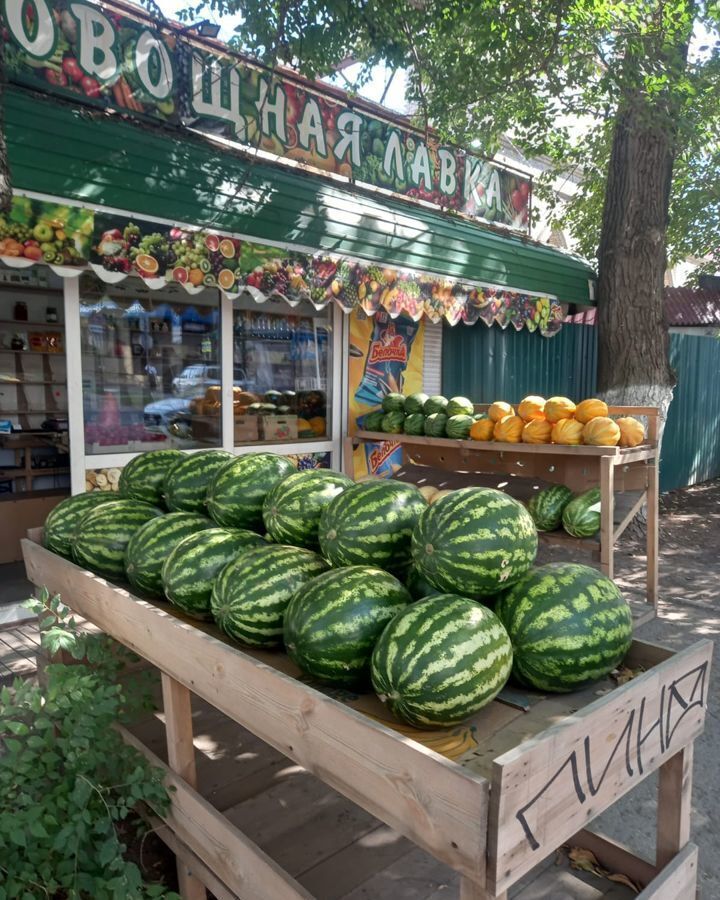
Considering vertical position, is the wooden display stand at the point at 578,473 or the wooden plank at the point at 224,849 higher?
the wooden display stand at the point at 578,473

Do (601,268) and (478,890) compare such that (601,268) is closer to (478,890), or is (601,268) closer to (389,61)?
(389,61)

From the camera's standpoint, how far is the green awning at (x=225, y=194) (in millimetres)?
4121

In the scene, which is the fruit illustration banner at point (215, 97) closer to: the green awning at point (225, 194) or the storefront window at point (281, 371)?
the green awning at point (225, 194)

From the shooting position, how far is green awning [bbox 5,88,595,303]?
162 inches

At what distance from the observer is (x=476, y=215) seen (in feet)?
27.8

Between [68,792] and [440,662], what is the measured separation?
56.0 inches

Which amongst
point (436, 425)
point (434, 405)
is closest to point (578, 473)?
point (436, 425)

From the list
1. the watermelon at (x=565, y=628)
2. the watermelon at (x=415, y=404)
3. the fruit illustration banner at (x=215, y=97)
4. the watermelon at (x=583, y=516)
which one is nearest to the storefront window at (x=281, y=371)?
the watermelon at (x=415, y=404)

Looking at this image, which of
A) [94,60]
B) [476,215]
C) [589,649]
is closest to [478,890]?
[589,649]

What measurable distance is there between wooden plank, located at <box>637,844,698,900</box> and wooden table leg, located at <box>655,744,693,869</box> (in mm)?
33

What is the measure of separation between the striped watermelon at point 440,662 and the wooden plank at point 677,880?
846mm

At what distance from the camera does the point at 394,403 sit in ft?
22.0

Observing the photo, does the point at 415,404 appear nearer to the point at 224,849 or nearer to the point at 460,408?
the point at 460,408

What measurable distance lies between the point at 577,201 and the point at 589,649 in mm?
10984
